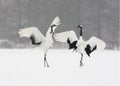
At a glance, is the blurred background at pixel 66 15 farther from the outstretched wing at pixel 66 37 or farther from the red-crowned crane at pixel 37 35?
the red-crowned crane at pixel 37 35

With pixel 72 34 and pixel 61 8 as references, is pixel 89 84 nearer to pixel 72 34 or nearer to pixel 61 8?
pixel 72 34

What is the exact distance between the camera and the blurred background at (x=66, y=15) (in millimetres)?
36812

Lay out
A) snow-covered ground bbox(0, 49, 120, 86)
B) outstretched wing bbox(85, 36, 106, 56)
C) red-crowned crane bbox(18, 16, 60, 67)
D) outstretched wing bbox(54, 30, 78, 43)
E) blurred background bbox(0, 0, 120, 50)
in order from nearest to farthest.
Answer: snow-covered ground bbox(0, 49, 120, 86)
red-crowned crane bbox(18, 16, 60, 67)
outstretched wing bbox(54, 30, 78, 43)
outstretched wing bbox(85, 36, 106, 56)
blurred background bbox(0, 0, 120, 50)

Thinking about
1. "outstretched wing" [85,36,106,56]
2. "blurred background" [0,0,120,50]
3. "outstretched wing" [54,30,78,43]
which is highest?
"blurred background" [0,0,120,50]

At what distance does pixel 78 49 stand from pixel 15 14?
26266 millimetres

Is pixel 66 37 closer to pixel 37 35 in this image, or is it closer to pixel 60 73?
pixel 37 35

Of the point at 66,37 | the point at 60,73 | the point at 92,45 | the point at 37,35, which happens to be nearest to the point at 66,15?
the point at 92,45

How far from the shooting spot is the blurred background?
1449 inches

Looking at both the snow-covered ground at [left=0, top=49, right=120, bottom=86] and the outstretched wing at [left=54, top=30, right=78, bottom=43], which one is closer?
the snow-covered ground at [left=0, top=49, right=120, bottom=86]

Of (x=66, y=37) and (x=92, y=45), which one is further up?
(x=66, y=37)

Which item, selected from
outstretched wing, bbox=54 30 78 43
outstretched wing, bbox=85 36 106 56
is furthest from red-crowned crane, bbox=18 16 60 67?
outstretched wing, bbox=85 36 106 56

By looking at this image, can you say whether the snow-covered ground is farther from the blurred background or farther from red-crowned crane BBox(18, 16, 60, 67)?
the blurred background

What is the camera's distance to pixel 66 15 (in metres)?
37.3

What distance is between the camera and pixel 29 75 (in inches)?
442
